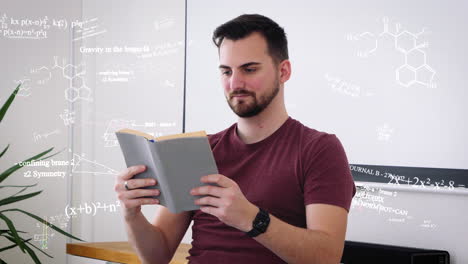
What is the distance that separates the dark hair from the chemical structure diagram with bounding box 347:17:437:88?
1.17 meters

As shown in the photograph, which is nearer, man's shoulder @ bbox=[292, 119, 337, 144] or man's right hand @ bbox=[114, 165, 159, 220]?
man's right hand @ bbox=[114, 165, 159, 220]

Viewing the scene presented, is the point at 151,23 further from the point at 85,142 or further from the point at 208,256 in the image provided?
the point at 208,256

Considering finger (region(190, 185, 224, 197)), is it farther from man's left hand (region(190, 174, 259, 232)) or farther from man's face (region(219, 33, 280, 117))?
man's face (region(219, 33, 280, 117))

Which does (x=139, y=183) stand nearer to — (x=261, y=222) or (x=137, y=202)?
(x=137, y=202)

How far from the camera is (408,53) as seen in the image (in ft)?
8.84

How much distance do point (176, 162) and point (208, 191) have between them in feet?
0.32

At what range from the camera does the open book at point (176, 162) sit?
132 cm

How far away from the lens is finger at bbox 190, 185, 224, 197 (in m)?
1.35

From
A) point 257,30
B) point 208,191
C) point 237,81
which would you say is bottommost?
point 208,191

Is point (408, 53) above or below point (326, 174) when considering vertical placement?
above

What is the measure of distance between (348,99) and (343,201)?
140cm

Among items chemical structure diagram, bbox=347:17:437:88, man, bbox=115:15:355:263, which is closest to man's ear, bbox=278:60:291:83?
man, bbox=115:15:355:263
